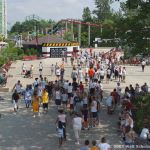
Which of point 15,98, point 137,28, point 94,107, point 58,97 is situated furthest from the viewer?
point 15,98

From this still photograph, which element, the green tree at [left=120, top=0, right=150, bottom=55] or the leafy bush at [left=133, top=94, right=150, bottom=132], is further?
the green tree at [left=120, top=0, right=150, bottom=55]

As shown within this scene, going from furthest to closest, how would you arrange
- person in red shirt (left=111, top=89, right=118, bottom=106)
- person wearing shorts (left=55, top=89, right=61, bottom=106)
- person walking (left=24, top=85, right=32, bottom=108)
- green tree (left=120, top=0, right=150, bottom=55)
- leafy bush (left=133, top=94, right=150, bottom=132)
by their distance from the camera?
person walking (left=24, top=85, right=32, bottom=108) < person wearing shorts (left=55, top=89, right=61, bottom=106) < person in red shirt (left=111, top=89, right=118, bottom=106) < green tree (left=120, top=0, right=150, bottom=55) < leafy bush (left=133, top=94, right=150, bottom=132)

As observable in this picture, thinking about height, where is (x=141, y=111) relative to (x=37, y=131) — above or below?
above

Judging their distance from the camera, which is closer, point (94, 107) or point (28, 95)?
point (94, 107)

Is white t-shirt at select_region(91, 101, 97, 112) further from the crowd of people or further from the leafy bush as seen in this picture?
the leafy bush

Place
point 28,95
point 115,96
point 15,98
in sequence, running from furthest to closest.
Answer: point 28,95
point 15,98
point 115,96

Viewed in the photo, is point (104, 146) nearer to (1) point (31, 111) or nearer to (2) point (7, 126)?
(2) point (7, 126)

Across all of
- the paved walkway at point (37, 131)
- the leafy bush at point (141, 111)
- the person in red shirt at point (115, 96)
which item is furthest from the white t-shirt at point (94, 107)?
the person in red shirt at point (115, 96)

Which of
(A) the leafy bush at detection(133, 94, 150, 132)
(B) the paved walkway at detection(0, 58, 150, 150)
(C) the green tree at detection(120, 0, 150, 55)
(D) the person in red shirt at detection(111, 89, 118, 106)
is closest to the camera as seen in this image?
(B) the paved walkway at detection(0, 58, 150, 150)

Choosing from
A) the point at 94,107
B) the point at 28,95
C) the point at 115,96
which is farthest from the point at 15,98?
the point at 94,107

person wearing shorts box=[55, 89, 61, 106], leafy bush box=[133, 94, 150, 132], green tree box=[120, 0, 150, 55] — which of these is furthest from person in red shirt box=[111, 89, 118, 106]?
green tree box=[120, 0, 150, 55]

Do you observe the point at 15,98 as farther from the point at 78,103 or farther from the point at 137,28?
the point at 137,28

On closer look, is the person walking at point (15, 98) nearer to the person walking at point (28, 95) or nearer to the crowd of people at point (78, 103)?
the crowd of people at point (78, 103)

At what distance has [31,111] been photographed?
82.6 ft
